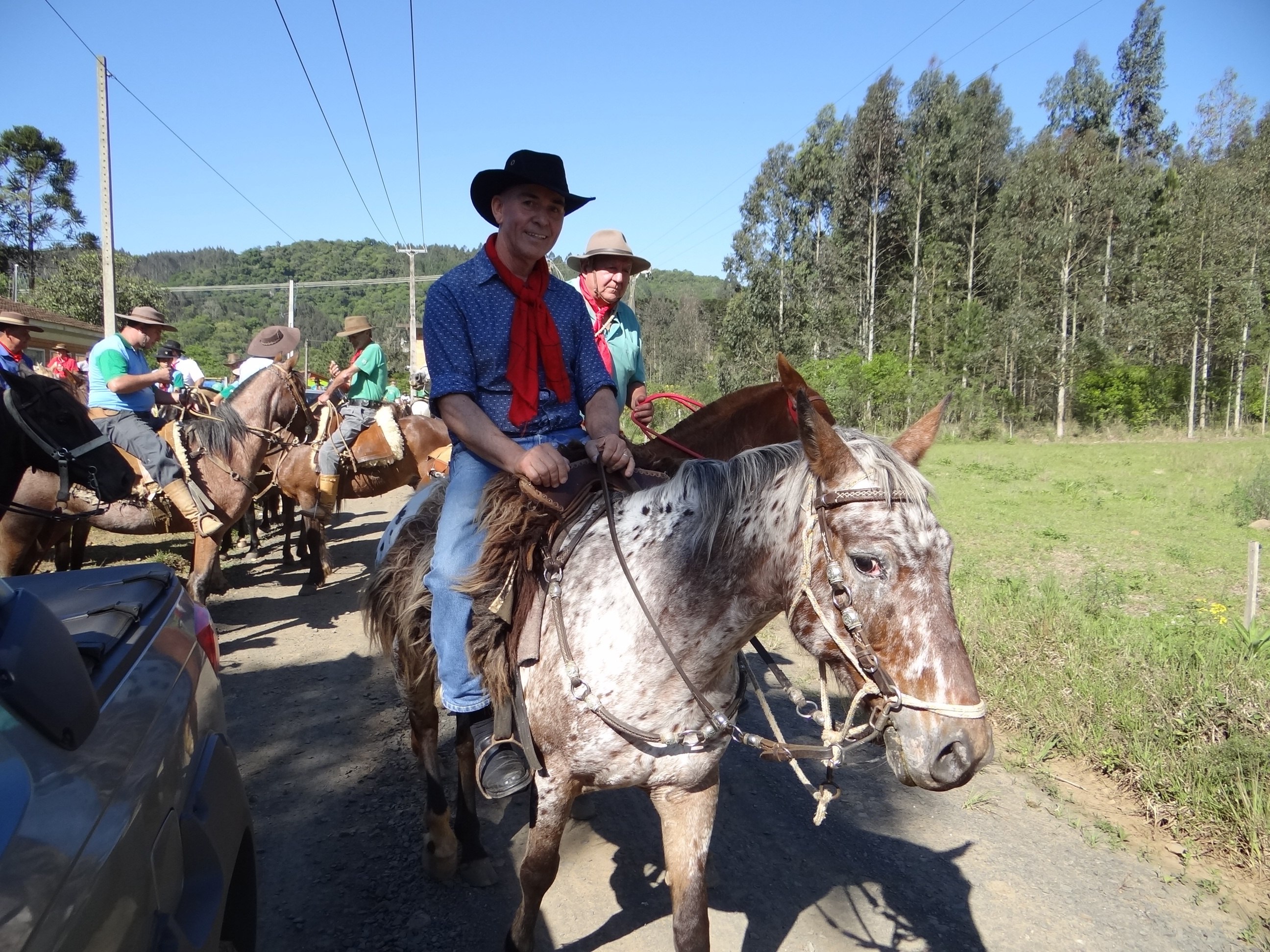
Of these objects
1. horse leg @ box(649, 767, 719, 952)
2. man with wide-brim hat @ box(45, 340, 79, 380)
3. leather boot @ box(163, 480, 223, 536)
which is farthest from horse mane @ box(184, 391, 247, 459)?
man with wide-brim hat @ box(45, 340, 79, 380)

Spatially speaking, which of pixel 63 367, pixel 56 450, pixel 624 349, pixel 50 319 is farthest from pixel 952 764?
pixel 50 319

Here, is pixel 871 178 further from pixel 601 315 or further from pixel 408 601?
pixel 408 601

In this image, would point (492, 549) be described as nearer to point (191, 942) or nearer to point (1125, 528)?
point (191, 942)

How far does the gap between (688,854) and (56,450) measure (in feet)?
16.3

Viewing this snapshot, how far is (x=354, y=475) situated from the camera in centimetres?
886

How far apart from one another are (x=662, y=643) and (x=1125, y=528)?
1108 cm

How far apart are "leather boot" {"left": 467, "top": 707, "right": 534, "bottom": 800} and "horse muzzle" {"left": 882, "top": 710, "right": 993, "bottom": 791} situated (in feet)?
4.25

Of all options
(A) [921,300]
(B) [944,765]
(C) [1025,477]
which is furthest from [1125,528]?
(A) [921,300]

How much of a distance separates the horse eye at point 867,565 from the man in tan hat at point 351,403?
757 centimetres

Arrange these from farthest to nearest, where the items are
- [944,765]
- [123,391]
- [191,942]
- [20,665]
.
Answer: [123,391] → [944,765] → [191,942] → [20,665]

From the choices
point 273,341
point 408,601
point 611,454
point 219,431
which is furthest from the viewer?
point 273,341

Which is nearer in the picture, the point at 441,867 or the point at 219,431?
the point at 441,867

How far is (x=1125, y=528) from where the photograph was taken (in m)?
10.6

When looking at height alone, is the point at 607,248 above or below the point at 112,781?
above
